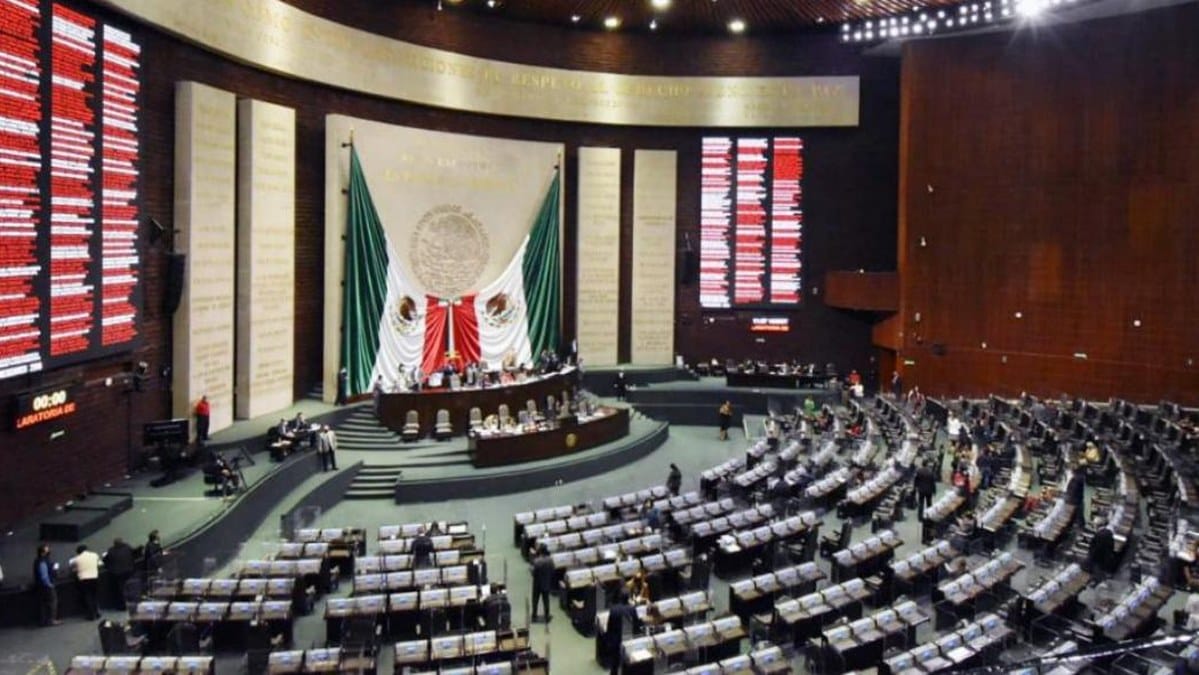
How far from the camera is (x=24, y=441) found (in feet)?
49.2

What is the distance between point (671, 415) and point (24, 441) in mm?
18509

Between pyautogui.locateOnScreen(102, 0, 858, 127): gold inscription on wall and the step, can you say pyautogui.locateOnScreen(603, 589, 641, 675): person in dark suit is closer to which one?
the step

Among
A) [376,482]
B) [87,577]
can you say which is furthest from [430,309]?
[87,577]

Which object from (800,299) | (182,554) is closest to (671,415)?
(800,299)

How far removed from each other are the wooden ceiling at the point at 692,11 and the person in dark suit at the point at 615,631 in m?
21.3

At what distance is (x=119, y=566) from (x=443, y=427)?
1110 cm

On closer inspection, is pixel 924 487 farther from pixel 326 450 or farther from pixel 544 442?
pixel 326 450

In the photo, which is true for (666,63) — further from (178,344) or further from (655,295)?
(178,344)

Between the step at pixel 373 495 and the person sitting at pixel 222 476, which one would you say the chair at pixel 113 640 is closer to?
the person sitting at pixel 222 476

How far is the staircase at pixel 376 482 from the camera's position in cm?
2016

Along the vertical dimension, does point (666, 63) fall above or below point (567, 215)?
above

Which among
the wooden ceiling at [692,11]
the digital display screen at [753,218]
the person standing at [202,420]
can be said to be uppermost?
the wooden ceiling at [692,11]

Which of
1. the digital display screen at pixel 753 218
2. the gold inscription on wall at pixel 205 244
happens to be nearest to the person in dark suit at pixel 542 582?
the gold inscription on wall at pixel 205 244

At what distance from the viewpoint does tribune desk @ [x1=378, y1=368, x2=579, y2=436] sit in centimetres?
2355
